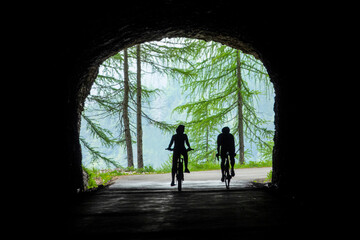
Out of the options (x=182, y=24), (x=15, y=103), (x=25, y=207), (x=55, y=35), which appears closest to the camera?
(x=15, y=103)

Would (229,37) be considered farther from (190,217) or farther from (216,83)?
(216,83)

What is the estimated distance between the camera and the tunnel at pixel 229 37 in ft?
16.7

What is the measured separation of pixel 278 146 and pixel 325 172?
285cm

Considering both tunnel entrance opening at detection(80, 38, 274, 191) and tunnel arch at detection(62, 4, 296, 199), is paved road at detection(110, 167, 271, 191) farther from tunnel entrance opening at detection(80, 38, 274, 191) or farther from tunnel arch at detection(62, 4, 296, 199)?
tunnel entrance opening at detection(80, 38, 274, 191)

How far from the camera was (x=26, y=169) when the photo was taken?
479 cm

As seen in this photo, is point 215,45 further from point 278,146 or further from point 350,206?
point 350,206

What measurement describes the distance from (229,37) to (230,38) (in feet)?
0.26

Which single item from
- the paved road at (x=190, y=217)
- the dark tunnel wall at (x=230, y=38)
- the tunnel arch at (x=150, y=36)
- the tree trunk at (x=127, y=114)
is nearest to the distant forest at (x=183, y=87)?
the tree trunk at (x=127, y=114)

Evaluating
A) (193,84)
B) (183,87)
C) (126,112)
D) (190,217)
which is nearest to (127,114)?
(126,112)

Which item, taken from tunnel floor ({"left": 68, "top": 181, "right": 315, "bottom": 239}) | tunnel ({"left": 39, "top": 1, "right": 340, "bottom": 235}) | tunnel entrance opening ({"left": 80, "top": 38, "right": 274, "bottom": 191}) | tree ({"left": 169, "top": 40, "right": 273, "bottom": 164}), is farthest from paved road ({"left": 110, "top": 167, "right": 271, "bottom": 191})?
tree ({"left": 169, "top": 40, "right": 273, "bottom": 164})

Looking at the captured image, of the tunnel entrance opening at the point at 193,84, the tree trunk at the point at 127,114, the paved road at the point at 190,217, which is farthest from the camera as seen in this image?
the tree trunk at the point at 127,114

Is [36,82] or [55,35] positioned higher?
[55,35]

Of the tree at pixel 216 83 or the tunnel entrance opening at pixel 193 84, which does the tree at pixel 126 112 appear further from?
the tree at pixel 216 83

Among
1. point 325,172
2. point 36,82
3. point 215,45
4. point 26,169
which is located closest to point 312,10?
point 325,172
